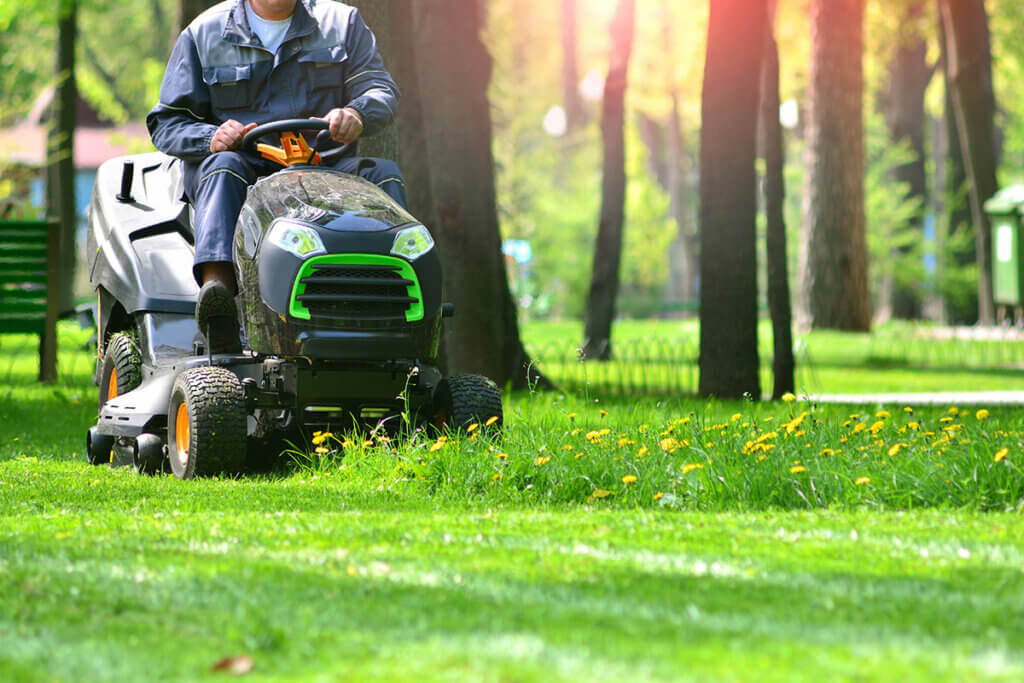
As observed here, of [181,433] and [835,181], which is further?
[835,181]

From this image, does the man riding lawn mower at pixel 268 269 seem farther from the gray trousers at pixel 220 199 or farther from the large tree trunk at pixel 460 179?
the large tree trunk at pixel 460 179

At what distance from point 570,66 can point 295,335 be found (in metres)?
40.2

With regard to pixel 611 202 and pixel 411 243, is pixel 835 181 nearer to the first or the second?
pixel 611 202

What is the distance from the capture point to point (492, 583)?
3955 millimetres

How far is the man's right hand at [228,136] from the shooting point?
269 inches

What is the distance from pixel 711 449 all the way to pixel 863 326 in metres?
14.4

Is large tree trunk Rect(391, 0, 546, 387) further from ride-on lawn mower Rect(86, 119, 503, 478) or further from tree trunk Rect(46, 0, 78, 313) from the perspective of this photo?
tree trunk Rect(46, 0, 78, 313)

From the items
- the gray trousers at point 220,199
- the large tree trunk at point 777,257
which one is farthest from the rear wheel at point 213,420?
the large tree trunk at point 777,257

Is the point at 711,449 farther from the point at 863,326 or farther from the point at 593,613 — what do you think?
the point at 863,326

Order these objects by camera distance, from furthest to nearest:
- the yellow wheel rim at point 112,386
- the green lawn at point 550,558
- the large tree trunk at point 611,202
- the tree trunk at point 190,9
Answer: the large tree trunk at point 611,202
the tree trunk at point 190,9
the yellow wheel rim at point 112,386
the green lawn at point 550,558

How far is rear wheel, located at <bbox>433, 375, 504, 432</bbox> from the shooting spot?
679cm

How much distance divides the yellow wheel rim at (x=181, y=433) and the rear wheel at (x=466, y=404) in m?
1.09

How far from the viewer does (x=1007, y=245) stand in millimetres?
19516

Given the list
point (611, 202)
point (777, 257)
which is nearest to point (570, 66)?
point (611, 202)
